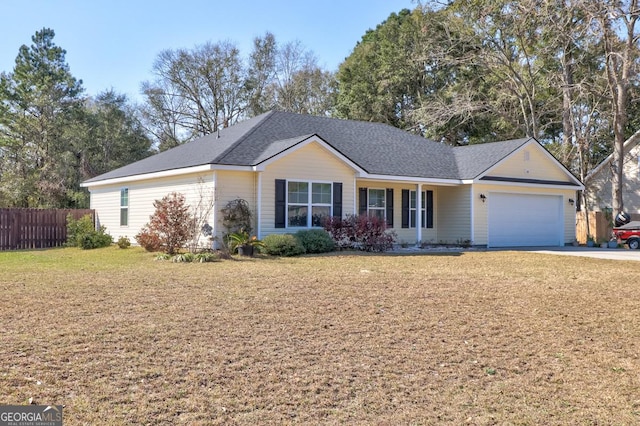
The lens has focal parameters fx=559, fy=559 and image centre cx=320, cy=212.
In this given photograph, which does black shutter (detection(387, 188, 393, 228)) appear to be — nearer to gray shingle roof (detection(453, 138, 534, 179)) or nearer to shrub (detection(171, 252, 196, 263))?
gray shingle roof (detection(453, 138, 534, 179))

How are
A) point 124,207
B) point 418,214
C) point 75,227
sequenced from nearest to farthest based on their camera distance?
point 418,214 → point 75,227 → point 124,207

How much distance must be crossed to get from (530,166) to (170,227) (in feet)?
49.2

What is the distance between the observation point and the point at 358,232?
57.0 ft

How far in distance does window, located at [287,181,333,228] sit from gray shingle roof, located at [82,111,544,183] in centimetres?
138

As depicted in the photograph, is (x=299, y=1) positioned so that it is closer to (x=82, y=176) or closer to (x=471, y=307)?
(x=471, y=307)

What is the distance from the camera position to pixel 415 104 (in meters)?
36.8

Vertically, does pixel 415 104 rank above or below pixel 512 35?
below

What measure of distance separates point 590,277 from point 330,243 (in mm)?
7469

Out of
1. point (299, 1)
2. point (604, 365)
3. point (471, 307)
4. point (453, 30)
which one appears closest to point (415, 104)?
point (453, 30)

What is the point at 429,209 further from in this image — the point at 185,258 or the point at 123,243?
the point at 123,243

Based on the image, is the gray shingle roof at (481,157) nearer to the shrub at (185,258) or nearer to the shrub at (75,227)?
the shrub at (185,258)

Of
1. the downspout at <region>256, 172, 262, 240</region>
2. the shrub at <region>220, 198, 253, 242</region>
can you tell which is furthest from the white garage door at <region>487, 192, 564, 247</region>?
the shrub at <region>220, 198, 253, 242</region>

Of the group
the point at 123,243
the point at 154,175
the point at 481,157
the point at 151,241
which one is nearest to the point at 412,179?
the point at 481,157

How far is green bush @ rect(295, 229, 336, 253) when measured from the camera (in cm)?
1661
